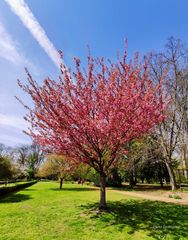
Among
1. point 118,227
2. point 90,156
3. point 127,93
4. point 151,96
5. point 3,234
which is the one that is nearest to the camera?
point 3,234

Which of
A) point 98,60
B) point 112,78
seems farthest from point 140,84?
point 98,60

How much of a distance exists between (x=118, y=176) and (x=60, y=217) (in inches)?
903

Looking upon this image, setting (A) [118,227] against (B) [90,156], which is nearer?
(A) [118,227]

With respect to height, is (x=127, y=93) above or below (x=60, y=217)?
above

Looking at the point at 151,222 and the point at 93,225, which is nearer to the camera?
the point at 93,225

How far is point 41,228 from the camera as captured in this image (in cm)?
607

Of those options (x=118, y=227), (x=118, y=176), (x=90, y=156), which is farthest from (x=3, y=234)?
(x=118, y=176)

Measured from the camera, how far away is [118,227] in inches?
237

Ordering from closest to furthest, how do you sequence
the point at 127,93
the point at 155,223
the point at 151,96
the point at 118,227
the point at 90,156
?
the point at 118,227
the point at 155,223
the point at 127,93
the point at 151,96
the point at 90,156

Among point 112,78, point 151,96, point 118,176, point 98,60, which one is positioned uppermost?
point 98,60

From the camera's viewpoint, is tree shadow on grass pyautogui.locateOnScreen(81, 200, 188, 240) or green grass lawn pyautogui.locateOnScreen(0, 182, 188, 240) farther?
tree shadow on grass pyautogui.locateOnScreen(81, 200, 188, 240)

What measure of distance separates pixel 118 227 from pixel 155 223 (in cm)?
137

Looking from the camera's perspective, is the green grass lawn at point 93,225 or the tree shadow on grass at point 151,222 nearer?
the green grass lawn at point 93,225

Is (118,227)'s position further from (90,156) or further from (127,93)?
(127,93)
